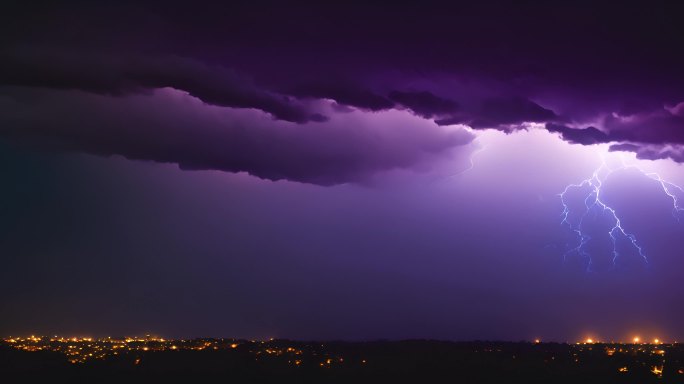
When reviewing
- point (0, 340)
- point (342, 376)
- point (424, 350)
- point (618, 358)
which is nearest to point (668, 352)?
point (618, 358)

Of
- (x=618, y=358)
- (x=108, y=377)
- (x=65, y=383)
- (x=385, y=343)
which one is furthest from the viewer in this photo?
(x=385, y=343)

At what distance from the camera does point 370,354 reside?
74.2 metres

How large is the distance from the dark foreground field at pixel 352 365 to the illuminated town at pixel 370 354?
3.6 inches

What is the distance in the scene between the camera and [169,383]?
5384cm

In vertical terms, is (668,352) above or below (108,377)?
above

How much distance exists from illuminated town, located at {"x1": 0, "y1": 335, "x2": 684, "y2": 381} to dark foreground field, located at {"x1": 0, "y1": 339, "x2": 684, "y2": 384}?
3.6 inches

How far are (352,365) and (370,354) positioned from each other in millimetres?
7883

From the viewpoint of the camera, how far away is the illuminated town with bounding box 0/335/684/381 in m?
63.4

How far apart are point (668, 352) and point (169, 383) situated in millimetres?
50301

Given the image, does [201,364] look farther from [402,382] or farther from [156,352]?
[402,382]

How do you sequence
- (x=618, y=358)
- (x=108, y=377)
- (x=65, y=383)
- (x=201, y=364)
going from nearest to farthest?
(x=65, y=383) < (x=108, y=377) < (x=201, y=364) < (x=618, y=358)

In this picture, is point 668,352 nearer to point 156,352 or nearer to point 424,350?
point 424,350

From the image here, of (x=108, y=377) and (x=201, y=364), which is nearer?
(x=108, y=377)

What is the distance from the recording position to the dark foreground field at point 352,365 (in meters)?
56.8
